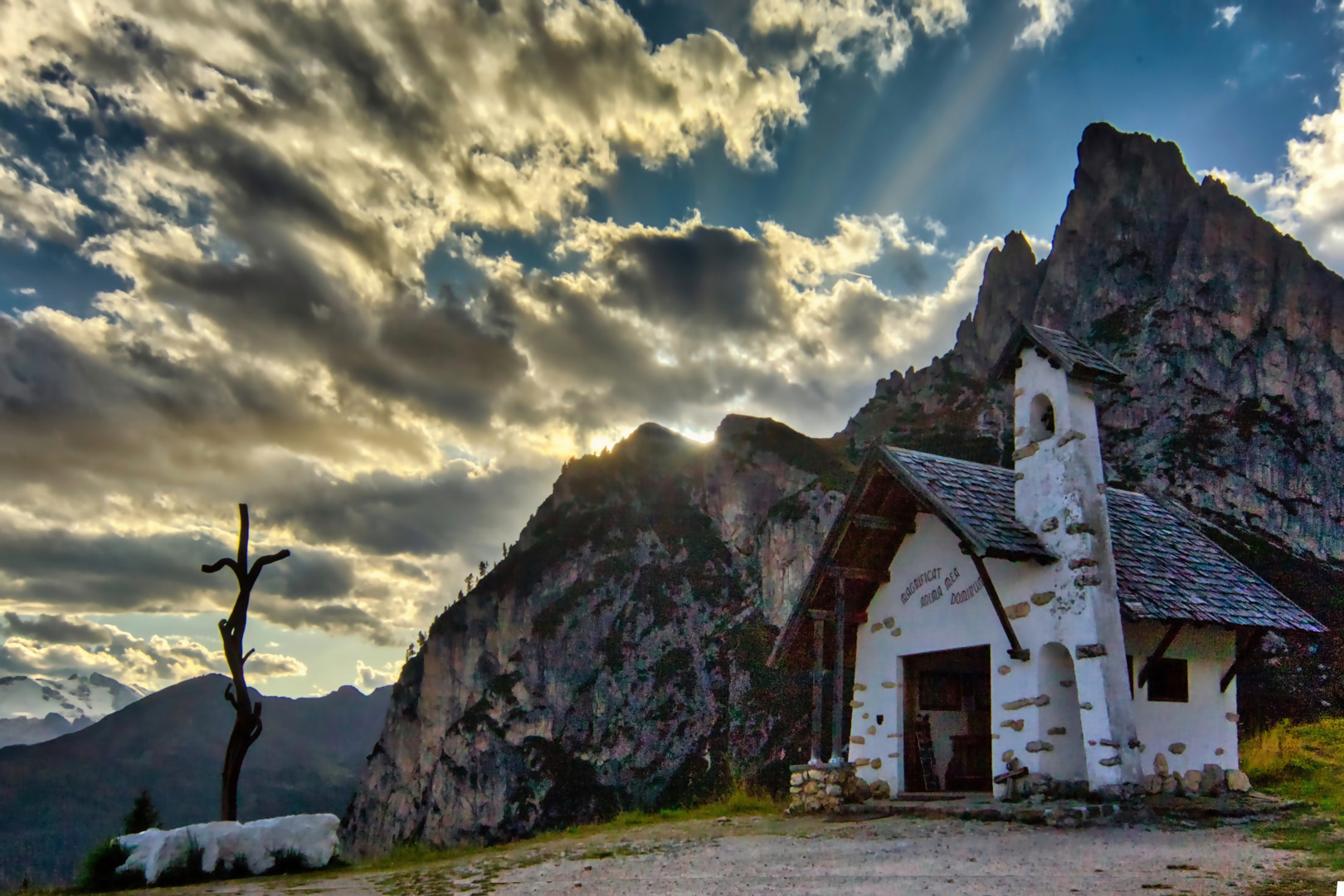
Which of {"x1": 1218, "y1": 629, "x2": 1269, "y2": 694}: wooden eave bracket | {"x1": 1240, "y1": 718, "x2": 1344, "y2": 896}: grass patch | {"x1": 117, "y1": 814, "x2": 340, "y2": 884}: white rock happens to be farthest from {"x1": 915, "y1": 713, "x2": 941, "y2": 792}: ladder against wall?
{"x1": 117, "y1": 814, "x2": 340, "y2": 884}: white rock

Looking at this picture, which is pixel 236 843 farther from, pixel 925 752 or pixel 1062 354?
pixel 1062 354

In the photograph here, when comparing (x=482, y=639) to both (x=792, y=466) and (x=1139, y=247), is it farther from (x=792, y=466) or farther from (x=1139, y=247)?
(x=1139, y=247)

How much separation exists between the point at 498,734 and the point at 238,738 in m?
97.7

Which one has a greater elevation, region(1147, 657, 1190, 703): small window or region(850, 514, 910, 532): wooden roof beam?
region(850, 514, 910, 532): wooden roof beam

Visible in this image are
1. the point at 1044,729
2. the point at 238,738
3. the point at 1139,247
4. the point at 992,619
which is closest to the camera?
the point at 238,738

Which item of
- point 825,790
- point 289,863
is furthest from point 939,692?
point 289,863

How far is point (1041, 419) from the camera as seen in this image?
46.1 feet

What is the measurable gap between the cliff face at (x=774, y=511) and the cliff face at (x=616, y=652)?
0.31m

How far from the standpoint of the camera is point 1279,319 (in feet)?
248

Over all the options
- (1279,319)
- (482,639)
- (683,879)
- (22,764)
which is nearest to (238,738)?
(683,879)

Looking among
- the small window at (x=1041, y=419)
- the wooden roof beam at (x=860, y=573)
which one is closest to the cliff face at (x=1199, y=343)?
the wooden roof beam at (x=860, y=573)

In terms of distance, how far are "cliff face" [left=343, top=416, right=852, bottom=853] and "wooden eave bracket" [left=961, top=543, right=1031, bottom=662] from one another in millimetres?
66011

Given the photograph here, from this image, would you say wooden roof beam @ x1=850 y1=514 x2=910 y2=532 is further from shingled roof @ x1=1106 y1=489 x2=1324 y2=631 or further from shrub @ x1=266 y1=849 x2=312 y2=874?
shrub @ x1=266 y1=849 x2=312 y2=874

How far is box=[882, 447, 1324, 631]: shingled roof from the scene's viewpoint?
1303cm
